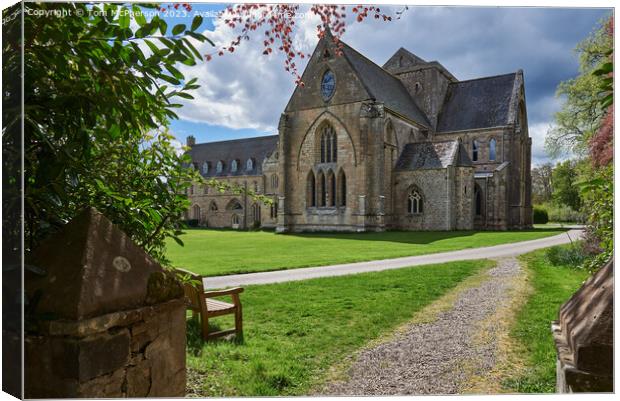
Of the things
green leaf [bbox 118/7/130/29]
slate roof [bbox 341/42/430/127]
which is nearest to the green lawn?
slate roof [bbox 341/42/430/127]

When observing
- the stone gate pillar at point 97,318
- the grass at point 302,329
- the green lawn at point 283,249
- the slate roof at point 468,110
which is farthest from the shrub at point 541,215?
the stone gate pillar at point 97,318

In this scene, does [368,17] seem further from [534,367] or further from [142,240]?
[534,367]

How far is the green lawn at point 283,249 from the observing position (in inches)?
325

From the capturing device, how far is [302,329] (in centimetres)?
419

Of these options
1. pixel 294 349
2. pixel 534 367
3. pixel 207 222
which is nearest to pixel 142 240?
pixel 294 349

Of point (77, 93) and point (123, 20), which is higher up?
point (123, 20)

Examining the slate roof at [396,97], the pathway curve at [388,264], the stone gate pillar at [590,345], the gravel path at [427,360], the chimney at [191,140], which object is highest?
the slate roof at [396,97]

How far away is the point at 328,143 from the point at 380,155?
18.2ft

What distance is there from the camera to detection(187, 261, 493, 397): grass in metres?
3.15

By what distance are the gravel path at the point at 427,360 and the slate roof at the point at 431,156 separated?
726 inches

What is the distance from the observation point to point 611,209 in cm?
335

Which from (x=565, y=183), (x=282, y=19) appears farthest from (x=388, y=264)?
(x=282, y=19)

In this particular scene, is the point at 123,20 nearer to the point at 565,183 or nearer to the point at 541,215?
the point at 565,183

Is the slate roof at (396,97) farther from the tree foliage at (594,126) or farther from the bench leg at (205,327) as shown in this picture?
the bench leg at (205,327)
